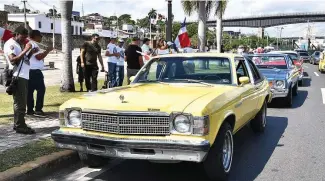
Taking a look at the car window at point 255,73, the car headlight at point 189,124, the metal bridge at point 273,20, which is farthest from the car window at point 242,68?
the metal bridge at point 273,20

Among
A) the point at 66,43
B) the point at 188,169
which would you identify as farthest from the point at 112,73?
the point at 188,169

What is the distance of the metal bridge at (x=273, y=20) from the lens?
85.6m

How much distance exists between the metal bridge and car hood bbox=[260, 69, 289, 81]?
244 ft

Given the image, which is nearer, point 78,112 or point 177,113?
point 177,113

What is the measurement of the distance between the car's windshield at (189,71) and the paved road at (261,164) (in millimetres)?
1220

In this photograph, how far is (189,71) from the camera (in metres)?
6.00

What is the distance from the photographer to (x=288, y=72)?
1103 cm

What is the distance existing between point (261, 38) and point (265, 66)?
114483mm

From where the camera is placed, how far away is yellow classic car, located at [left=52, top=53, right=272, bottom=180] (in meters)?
4.14

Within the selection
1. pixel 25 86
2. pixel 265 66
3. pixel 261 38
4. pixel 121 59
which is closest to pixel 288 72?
pixel 265 66

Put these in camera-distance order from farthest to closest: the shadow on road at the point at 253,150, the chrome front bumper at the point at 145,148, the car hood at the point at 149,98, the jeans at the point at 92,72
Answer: the jeans at the point at 92,72 < the shadow on road at the point at 253,150 < the car hood at the point at 149,98 < the chrome front bumper at the point at 145,148

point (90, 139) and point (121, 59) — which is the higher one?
point (121, 59)

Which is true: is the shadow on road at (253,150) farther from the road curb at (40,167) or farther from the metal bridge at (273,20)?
the metal bridge at (273,20)

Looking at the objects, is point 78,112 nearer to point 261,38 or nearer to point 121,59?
point 121,59
